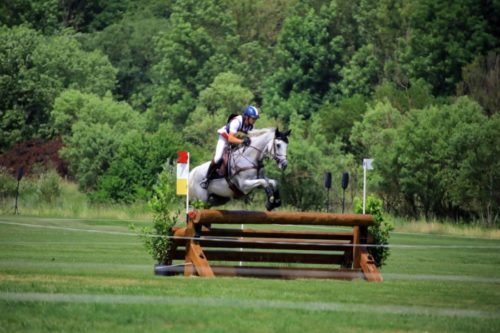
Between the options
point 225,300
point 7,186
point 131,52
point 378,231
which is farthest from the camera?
point 131,52

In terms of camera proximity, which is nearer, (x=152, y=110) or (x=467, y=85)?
(x=467, y=85)

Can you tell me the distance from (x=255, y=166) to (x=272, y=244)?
1.40 metres

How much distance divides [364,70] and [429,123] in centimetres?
4167

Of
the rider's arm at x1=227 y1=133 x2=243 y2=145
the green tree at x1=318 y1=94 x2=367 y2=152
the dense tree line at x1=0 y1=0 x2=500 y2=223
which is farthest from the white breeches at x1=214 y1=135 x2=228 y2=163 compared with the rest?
the green tree at x1=318 y1=94 x2=367 y2=152

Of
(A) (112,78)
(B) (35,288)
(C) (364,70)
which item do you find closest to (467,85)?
(C) (364,70)

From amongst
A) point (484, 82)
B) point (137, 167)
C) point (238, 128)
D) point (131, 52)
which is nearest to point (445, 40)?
point (484, 82)

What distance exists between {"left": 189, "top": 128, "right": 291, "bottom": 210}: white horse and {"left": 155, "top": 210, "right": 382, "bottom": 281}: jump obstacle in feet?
2.33

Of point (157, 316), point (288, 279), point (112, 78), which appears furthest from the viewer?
point (112, 78)

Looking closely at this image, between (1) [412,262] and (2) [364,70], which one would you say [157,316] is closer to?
(1) [412,262]

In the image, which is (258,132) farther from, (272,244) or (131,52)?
(131,52)

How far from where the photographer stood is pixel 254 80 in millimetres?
111625

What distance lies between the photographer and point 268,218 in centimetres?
2247

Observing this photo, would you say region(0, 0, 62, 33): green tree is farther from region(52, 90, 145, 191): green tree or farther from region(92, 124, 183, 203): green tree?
region(92, 124, 183, 203): green tree

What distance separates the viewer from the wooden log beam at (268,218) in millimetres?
22297
